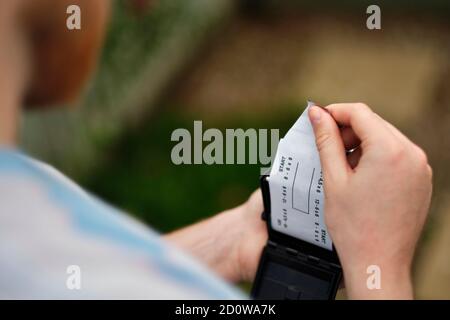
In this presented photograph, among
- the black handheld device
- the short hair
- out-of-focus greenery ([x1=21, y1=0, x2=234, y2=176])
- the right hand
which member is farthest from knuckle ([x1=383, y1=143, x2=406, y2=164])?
out-of-focus greenery ([x1=21, y1=0, x2=234, y2=176])

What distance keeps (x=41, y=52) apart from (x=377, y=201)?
0.32 metres

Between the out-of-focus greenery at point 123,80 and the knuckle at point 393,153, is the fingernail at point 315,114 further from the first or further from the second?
the out-of-focus greenery at point 123,80

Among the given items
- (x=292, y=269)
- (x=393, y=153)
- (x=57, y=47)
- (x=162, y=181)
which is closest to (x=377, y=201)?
(x=393, y=153)

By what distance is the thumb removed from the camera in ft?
2.10

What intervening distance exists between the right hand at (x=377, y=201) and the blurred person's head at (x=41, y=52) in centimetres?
26

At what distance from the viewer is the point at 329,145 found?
2.11ft

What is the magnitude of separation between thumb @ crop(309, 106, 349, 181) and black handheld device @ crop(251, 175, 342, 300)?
7 cm

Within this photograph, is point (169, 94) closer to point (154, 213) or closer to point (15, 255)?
point (154, 213)

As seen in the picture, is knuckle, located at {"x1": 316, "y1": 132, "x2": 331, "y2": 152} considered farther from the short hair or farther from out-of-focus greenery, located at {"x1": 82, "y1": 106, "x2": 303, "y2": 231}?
out-of-focus greenery, located at {"x1": 82, "y1": 106, "x2": 303, "y2": 231}

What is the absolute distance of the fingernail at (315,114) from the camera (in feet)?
2.15

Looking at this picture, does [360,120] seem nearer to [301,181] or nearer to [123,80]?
[301,181]

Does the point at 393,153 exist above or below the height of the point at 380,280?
above

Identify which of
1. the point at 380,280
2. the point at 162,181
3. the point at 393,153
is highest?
the point at 393,153

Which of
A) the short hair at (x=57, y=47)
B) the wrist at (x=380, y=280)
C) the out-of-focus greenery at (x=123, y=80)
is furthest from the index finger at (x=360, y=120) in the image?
the out-of-focus greenery at (x=123, y=80)
